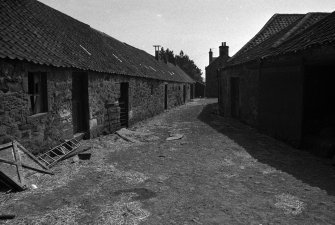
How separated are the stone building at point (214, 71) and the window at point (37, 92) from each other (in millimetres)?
42817

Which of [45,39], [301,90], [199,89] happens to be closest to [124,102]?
[45,39]

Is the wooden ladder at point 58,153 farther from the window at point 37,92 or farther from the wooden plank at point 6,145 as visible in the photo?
→ the window at point 37,92

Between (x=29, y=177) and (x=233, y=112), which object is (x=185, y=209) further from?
(x=233, y=112)

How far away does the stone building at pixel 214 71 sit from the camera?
48562mm

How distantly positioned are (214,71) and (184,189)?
4585 cm

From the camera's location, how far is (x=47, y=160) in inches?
290

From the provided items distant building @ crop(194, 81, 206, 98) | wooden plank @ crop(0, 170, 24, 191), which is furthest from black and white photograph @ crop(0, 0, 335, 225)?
distant building @ crop(194, 81, 206, 98)

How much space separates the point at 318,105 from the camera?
9102mm

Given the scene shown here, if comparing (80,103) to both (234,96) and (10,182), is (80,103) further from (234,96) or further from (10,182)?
(234,96)

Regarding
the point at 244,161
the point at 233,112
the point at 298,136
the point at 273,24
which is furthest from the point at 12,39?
the point at 273,24

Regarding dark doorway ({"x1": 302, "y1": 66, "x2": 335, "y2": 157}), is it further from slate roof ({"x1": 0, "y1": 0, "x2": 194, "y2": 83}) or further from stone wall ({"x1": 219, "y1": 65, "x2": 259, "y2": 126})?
slate roof ({"x1": 0, "y1": 0, "x2": 194, "y2": 83})

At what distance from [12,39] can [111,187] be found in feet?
15.9

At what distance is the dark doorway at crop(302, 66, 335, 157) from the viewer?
8.63 meters

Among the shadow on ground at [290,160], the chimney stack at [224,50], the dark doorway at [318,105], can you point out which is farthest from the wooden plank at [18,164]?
the chimney stack at [224,50]
